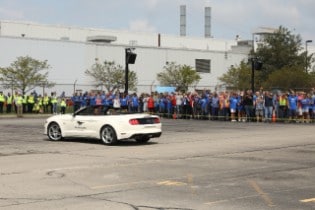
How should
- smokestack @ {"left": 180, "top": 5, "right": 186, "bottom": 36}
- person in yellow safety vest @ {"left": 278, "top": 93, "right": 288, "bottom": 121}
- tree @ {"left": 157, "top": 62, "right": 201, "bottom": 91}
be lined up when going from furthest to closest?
smokestack @ {"left": 180, "top": 5, "right": 186, "bottom": 36} → tree @ {"left": 157, "top": 62, "right": 201, "bottom": 91} → person in yellow safety vest @ {"left": 278, "top": 93, "right": 288, "bottom": 121}

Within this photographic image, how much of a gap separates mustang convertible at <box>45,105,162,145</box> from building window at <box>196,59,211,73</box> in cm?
5238

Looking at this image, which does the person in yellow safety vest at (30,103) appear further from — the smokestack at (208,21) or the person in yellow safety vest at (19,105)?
the smokestack at (208,21)

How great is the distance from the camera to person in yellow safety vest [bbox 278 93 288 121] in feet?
106

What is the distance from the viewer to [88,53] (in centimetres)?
6253

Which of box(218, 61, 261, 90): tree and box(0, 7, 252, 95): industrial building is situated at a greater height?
box(0, 7, 252, 95): industrial building

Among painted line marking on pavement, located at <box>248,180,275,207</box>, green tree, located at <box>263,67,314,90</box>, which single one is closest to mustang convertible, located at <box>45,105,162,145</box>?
painted line marking on pavement, located at <box>248,180,275,207</box>

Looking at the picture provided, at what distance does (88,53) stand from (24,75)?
10910 mm

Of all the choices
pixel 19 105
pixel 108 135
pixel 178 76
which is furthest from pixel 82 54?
pixel 108 135

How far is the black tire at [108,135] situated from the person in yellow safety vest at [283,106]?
15.4m

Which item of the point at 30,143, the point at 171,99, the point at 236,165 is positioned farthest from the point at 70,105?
the point at 236,165

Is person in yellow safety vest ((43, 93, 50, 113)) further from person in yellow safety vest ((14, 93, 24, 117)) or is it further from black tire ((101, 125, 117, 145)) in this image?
black tire ((101, 125, 117, 145))

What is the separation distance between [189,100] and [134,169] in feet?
77.3

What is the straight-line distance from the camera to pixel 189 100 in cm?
3625

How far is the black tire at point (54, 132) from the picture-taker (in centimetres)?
2053
